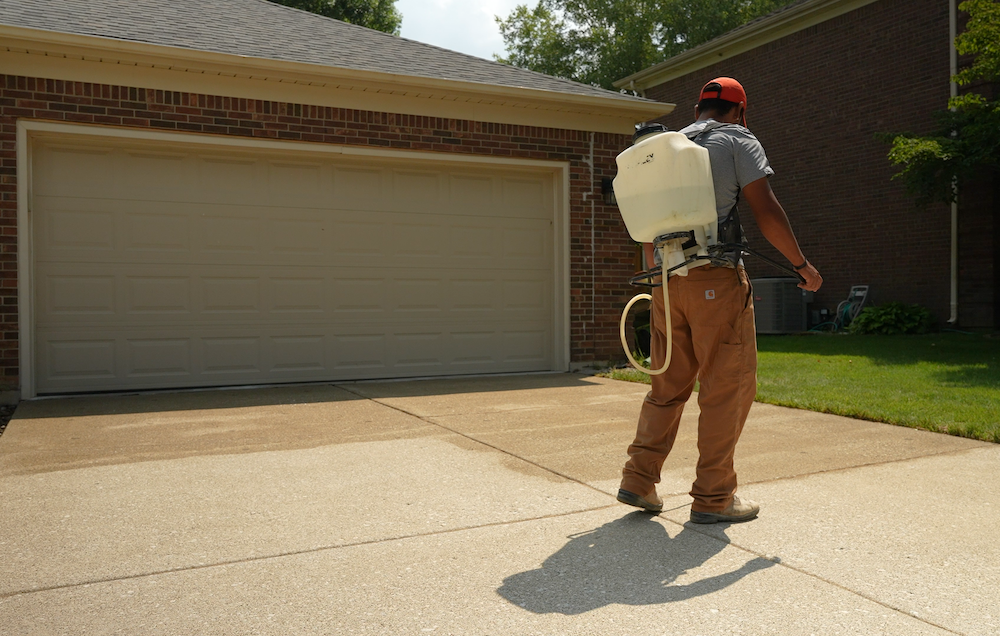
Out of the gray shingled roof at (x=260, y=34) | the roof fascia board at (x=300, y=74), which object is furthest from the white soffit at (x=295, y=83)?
the gray shingled roof at (x=260, y=34)

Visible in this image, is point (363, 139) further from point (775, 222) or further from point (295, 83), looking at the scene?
point (775, 222)

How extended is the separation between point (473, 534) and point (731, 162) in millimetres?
1946

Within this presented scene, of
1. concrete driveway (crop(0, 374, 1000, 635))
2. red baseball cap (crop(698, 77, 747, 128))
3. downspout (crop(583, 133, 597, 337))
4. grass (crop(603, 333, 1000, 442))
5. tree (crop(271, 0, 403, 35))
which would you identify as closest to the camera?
concrete driveway (crop(0, 374, 1000, 635))

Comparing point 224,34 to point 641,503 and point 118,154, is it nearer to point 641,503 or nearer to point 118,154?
point 118,154

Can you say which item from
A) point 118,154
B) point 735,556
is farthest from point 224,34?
point 735,556

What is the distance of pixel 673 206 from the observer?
3438mm

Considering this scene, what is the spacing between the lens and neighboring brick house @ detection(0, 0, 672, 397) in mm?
7754

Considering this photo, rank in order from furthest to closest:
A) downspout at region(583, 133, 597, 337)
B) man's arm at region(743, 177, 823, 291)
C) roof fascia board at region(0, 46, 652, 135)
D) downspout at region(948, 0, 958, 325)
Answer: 1. downspout at region(948, 0, 958, 325)
2. downspout at region(583, 133, 597, 337)
3. roof fascia board at region(0, 46, 652, 135)
4. man's arm at region(743, 177, 823, 291)

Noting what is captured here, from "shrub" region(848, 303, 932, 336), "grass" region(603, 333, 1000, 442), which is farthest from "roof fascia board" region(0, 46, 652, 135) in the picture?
"shrub" region(848, 303, 932, 336)

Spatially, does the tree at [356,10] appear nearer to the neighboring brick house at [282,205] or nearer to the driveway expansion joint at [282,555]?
the neighboring brick house at [282,205]

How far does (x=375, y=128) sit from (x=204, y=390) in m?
3.20

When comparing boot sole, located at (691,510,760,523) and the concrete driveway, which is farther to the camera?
boot sole, located at (691,510,760,523)

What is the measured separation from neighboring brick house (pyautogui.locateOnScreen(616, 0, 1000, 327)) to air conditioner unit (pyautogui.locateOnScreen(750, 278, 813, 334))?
725 millimetres

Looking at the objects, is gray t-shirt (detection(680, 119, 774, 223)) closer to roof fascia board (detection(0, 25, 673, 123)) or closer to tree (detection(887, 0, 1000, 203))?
roof fascia board (detection(0, 25, 673, 123))
